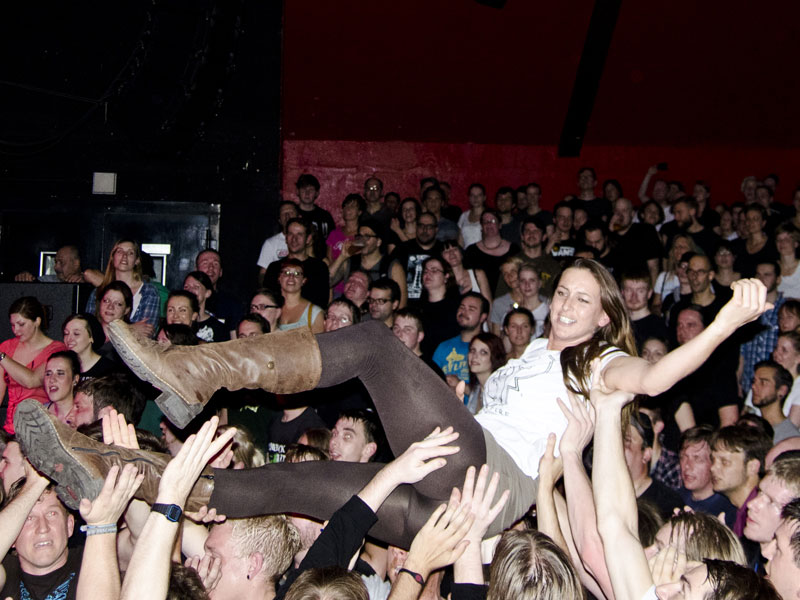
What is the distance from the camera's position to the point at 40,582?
2.88m

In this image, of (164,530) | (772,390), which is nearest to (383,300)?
(772,390)

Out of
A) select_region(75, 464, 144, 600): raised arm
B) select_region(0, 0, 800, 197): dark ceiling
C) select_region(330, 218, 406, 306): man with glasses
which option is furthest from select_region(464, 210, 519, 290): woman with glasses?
select_region(75, 464, 144, 600): raised arm

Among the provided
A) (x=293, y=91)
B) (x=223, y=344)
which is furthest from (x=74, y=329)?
(x=293, y=91)

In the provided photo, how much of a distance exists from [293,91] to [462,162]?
216 cm

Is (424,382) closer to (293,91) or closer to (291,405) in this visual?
(291,405)

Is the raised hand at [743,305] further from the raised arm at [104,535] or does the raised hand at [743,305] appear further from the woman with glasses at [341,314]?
the woman with glasses at [341,314]

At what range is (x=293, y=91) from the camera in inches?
366

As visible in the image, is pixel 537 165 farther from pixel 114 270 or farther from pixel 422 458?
pixel 422 458

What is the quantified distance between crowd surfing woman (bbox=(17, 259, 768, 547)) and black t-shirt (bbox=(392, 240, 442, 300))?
363 centimetres

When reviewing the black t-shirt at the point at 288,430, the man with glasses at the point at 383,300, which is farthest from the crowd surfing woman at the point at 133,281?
the black t-shirt at the point at 288,430

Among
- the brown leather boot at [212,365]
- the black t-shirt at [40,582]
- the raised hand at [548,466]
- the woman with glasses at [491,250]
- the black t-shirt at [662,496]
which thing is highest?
the woman with glasses at [491,250]

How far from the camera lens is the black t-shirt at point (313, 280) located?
638cm

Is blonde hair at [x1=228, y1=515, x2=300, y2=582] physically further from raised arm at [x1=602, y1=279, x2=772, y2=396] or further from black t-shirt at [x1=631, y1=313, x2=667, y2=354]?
black t-shirt at [x1=631, y1=313, x2=667, y2=354]

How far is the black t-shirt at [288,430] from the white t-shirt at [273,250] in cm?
281
